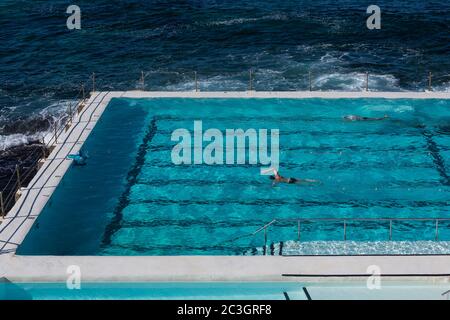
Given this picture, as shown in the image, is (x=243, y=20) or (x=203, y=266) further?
(x=243, y=20)

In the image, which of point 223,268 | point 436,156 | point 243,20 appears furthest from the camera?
point 243,20

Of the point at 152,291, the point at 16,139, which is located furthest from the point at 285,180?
the point at 16,139

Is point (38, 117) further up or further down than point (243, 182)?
further down

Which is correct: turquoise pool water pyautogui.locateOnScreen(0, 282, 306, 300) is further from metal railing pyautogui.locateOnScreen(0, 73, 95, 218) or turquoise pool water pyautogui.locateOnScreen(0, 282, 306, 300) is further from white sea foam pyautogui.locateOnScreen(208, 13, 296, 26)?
white sea foam pyautogui.locateOnScreen(208, 13, 296, 26)

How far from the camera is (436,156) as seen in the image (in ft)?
53.2

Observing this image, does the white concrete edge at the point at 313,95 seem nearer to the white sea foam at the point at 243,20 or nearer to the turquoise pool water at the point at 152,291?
the turquoise pool water at the point at 152,291

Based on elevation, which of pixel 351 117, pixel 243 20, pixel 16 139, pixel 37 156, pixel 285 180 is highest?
pixel 243 20

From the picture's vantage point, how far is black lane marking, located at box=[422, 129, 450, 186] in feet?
50.1

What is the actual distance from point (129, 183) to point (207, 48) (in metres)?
14.7

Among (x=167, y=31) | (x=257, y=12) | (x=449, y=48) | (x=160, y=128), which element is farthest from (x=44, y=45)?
(x=449, y=48)

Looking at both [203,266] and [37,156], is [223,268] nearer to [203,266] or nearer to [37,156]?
[203,266]

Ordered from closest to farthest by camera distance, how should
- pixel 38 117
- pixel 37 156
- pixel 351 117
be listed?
pixel 351 117 < pixel 37 156 < pixel 38 117

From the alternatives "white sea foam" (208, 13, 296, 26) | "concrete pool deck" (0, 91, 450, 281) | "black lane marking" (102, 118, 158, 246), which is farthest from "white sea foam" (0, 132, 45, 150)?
"white sea foam" (208, 13, 296, 26)
